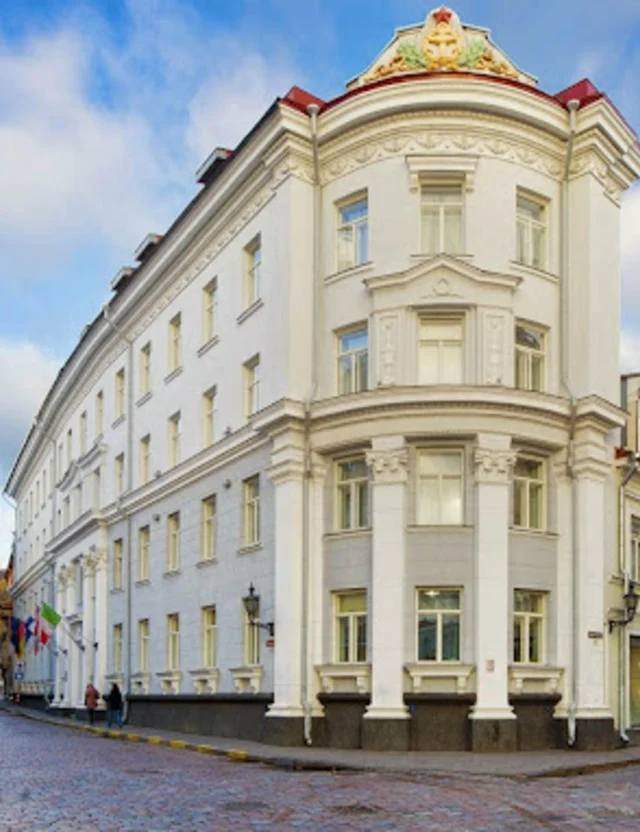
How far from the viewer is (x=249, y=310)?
30734 millimetres

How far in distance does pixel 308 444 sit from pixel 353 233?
5061 mm

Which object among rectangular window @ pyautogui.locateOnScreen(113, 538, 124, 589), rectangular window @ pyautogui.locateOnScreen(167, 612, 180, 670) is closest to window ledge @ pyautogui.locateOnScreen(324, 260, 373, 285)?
rectangular window @ pyautogui.locateOnScreen(167, 612, 180, 670)

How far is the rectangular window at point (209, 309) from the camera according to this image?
34.4 metres

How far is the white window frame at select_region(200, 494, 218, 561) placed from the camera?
3350 cm

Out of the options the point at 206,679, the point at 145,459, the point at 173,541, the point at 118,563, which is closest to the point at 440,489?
the point at 206,679

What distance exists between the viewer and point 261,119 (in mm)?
28734

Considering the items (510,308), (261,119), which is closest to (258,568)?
(510,308)

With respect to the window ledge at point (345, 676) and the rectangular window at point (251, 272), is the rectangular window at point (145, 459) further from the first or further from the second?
the window ledge at point (345, 676)

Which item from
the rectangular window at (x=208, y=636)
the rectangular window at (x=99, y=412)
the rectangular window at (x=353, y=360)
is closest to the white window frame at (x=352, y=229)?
the rectangular window at (x=353, y=360)

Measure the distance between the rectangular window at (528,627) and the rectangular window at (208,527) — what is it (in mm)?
10339

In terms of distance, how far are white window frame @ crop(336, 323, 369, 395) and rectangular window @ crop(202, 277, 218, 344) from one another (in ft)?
23.8

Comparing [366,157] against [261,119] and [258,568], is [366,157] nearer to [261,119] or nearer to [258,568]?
[261,119]

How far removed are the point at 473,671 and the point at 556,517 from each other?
4101mm

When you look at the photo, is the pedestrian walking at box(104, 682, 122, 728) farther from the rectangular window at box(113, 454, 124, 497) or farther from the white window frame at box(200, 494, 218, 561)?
the rectangular window at box(113, 454, 124, 497)
